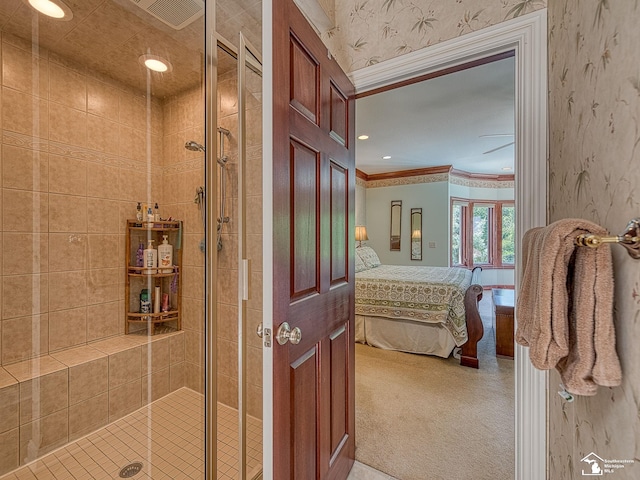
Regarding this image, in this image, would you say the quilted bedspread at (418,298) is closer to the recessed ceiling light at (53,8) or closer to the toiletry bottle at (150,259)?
the toiletry bottle at (150,259)

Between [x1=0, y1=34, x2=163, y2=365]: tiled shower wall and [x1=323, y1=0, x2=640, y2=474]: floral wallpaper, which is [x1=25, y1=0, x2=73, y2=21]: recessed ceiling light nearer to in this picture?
[x1=0, y1=34, x2=163, y2=365]: tiled shower wall

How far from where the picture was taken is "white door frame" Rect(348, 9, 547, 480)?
117cm

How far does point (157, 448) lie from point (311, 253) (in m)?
1.50

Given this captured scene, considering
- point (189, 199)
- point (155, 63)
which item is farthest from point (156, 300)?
point (155, 63)

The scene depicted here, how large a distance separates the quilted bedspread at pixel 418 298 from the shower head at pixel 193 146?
100 inches

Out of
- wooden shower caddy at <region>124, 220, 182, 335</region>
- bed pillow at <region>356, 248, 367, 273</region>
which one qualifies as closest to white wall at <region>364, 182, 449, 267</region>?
bed pillow at <region>356, 248, 367, 273</region>

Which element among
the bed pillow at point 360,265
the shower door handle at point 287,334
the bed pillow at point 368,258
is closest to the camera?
the shower door handle at point 287,334

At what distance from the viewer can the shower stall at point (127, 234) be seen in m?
1.44

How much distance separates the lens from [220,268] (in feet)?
4.90

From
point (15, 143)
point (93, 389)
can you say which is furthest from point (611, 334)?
point (15, 143)

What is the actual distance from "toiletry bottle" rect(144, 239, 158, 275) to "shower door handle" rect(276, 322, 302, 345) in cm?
131

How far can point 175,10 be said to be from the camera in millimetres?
1530

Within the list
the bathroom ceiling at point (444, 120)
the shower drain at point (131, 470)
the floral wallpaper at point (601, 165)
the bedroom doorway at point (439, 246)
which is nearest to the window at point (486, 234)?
the bedroom doorway at point (439, 246)

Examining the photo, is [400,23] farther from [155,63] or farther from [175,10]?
[155,63]
